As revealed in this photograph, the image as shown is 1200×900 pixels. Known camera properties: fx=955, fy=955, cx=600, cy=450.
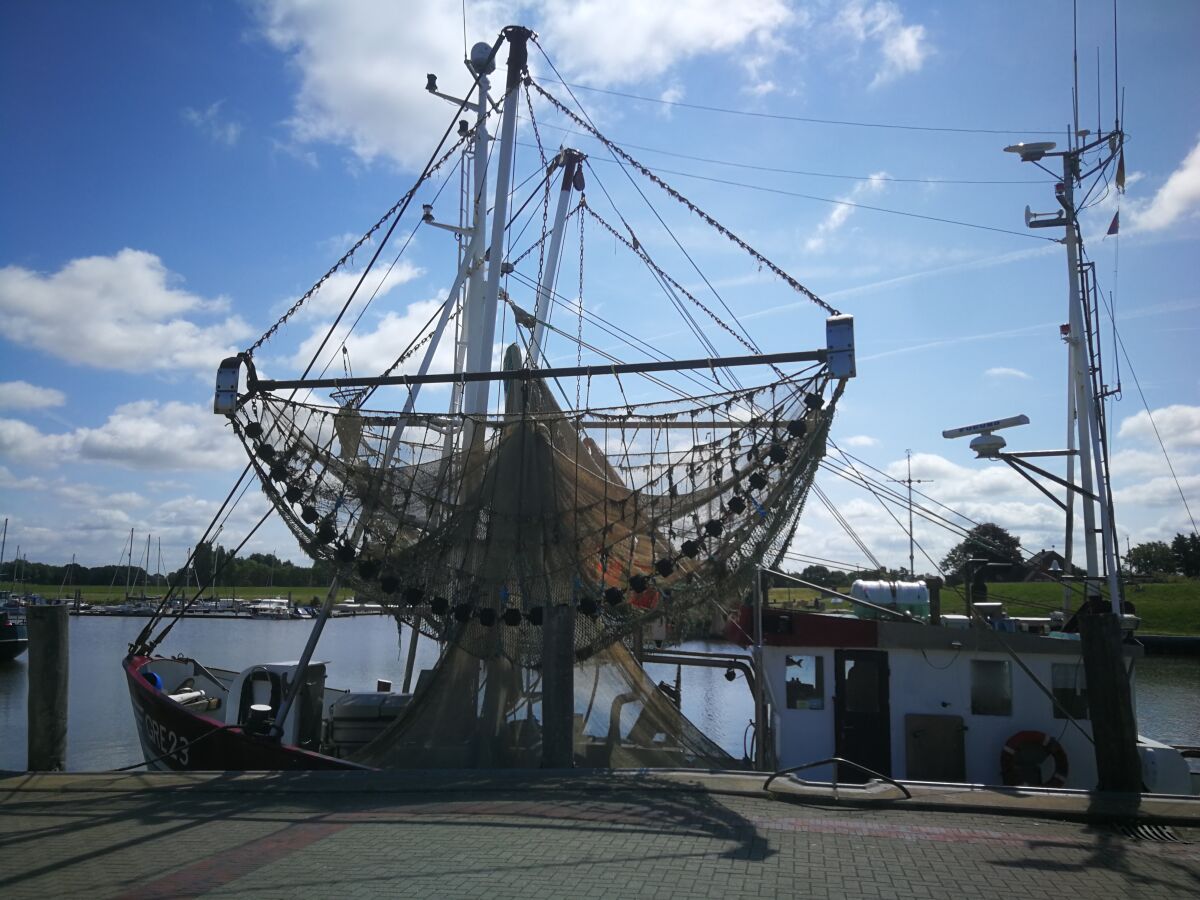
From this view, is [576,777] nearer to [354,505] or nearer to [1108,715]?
[354,505]

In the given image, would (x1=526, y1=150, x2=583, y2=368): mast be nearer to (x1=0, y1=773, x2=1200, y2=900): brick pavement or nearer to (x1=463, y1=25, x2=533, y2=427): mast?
(x1=463, y1=25, x2=533, y2=427): mast

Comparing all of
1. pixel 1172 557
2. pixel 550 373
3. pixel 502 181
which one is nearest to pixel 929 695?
pixel 550 373

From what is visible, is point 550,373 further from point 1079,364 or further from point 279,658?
point 279,658

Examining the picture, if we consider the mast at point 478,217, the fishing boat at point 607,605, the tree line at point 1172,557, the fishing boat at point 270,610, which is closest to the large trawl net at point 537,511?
the fishing boat at point 607,605

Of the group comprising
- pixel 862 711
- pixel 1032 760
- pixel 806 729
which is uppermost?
pixel 862 711

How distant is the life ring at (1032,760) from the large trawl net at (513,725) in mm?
3133

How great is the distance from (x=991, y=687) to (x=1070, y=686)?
0.89 m

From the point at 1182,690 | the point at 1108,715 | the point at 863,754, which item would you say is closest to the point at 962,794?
the point at 1108,715

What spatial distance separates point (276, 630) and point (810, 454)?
75471 millimetres

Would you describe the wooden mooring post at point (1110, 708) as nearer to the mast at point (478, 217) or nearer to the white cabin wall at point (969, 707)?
the white cabin wall at point (969, 707)

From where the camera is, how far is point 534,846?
6.73m

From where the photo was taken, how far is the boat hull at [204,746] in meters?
10.4

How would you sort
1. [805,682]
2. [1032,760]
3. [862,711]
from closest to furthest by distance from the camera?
[1032,760]
[862,711]
[805,682]

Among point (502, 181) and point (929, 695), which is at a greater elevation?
point (502, 181)
